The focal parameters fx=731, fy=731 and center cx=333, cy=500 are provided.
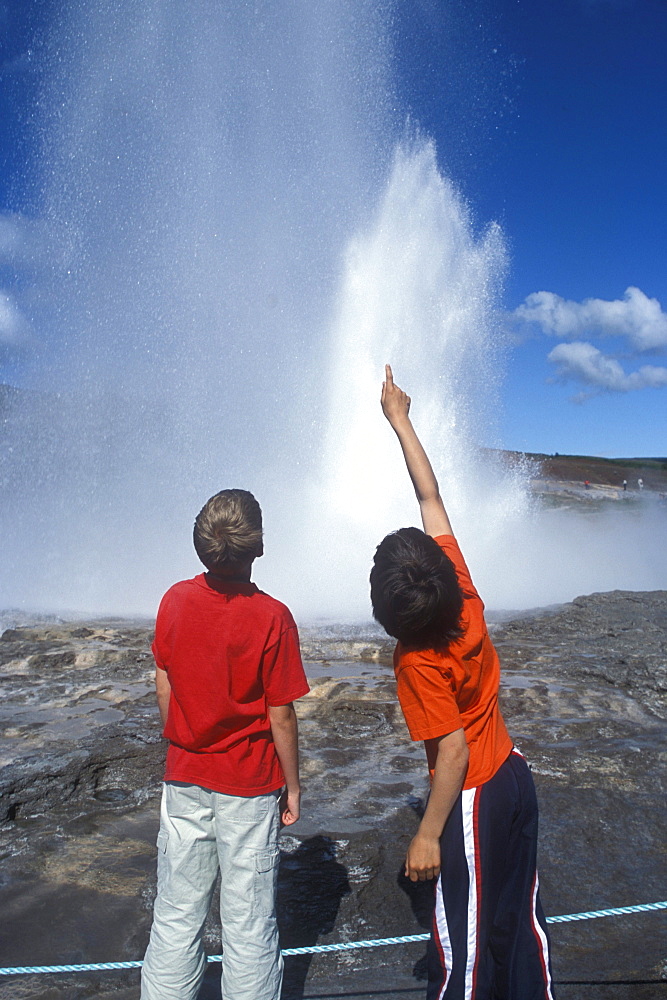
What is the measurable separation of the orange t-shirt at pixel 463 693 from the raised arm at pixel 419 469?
284mm

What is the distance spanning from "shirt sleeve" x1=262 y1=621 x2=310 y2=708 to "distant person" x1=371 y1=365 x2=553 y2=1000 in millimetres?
296

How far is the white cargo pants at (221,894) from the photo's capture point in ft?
6.22

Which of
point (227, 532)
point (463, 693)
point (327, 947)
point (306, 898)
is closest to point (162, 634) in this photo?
point (227, 532)

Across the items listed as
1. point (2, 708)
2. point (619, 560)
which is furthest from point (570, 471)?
point (2, 708)

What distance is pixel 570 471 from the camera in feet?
155

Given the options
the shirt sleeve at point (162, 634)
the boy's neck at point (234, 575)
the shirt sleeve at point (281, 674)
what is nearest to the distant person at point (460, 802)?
the shirt sleeve at point (281, 674)

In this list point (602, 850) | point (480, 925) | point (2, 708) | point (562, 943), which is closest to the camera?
point (480, 925)

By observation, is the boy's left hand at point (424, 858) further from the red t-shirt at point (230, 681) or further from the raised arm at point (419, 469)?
the raised arm at point (419, 469)

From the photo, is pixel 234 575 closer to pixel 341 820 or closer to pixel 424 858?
pixel 424 858

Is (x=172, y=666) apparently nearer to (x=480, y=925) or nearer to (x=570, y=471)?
(x=480, y=925)

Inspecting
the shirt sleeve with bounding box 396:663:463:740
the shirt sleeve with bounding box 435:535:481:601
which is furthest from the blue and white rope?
the shirt sleeve with bounding box 435:535:481:601

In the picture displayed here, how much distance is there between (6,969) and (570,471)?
158 ft

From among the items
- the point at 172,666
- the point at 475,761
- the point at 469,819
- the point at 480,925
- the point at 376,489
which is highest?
the point at 376,489

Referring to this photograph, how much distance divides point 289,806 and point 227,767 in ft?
0.79
